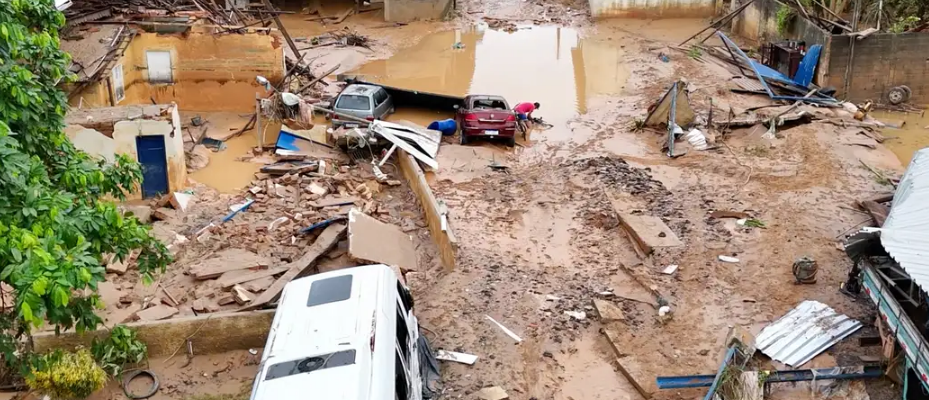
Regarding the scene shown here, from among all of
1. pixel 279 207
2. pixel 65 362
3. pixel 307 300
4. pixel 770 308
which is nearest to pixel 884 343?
pixel 770 308

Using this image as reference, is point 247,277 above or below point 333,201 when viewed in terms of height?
below

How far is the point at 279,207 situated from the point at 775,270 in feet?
31.6

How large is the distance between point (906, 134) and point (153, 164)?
63.2 feet

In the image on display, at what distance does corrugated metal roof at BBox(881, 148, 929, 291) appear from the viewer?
26.7 feet

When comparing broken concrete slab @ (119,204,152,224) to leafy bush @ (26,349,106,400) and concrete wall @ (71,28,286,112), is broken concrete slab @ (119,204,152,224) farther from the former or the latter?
concrete wall @ (71,28,286,112)

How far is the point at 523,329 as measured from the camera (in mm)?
11344

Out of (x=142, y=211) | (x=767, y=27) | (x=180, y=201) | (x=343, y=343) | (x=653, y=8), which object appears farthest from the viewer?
(x=653, y=8)

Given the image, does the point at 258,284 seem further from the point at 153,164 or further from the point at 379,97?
the point at 379,97

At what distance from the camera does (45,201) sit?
20.6 feet

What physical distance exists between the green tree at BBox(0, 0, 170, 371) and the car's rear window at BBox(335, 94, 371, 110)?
42.8 feet

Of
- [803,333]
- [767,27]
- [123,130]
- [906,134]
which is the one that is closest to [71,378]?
[123,130]

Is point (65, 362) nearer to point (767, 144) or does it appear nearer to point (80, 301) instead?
point (80, 301)

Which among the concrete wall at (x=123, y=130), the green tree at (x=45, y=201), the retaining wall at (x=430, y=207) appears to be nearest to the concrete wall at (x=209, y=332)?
the green tree at (x=45, y=201)

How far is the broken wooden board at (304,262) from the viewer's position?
12.2 metres
